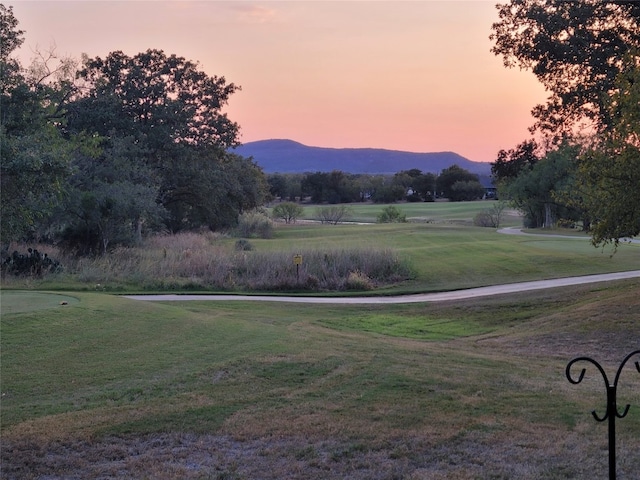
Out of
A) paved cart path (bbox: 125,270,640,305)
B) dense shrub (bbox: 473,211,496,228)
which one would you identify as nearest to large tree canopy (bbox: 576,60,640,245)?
paved cart path (bbox: 125,270,640,305)

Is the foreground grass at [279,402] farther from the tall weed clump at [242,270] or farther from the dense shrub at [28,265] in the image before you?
the dense shrub at [28,265]

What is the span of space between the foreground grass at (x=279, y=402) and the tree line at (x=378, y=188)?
97.5 meters

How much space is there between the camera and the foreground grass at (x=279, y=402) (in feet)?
19.2

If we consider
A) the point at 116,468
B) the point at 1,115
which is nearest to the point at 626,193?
the point at 116,468

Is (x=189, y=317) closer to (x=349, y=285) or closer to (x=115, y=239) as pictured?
(x=349, y=285)

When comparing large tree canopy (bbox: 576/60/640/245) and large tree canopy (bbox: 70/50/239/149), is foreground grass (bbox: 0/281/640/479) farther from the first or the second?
large tree canopy (bbox: 70/50/239/149)

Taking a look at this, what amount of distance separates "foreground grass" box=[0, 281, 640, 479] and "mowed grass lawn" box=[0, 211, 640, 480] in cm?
3

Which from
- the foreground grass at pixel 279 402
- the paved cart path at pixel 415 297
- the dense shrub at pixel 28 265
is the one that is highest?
the dense shrub at pixel 28 265

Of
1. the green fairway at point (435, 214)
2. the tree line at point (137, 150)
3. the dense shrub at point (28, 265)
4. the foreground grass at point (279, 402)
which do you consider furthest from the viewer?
the green fairway at point (435, 214)

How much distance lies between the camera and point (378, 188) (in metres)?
113

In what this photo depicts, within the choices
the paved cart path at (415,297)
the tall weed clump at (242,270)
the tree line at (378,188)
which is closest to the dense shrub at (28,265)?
the tall weed clump at (242,270)

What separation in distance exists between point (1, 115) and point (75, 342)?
7.57 meters

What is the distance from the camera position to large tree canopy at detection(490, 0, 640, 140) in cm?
1994

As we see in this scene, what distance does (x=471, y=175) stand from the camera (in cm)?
11788
